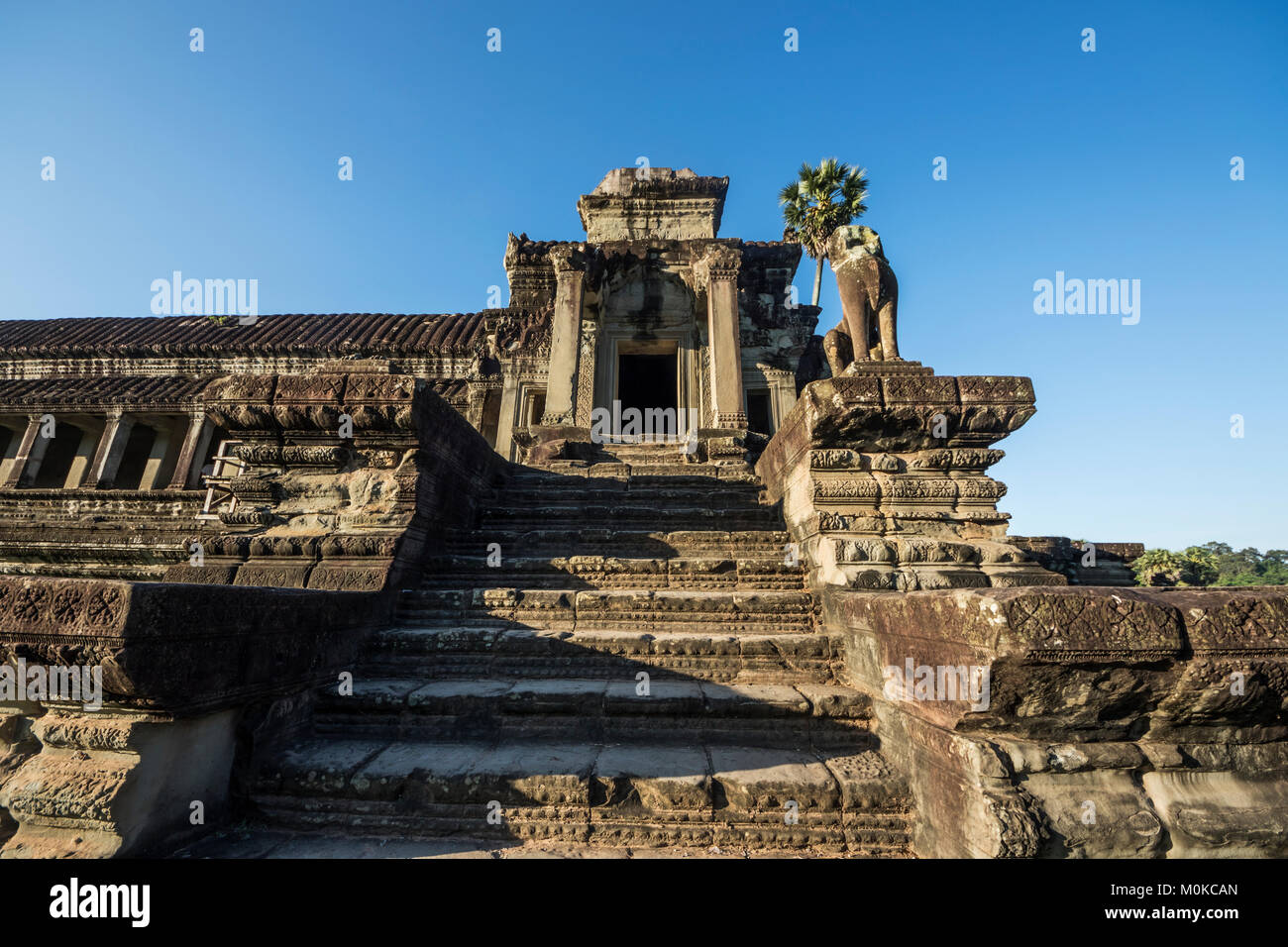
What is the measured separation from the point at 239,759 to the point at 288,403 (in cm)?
285

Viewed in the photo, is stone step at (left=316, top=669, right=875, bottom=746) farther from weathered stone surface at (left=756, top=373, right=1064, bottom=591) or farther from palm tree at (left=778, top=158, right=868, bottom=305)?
palm tree at (left=778, top=158, right=868, bottom=305)

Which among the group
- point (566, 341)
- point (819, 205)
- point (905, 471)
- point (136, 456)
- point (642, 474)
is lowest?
point (905, 471)

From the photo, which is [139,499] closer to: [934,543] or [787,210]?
[934,543]

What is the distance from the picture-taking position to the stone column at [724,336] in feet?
33.7

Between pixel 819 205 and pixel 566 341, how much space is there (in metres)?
17.5

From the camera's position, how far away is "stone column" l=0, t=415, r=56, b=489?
655 inches

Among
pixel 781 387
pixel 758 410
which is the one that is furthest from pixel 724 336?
pixel 758 410

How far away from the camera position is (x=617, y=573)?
4508mm

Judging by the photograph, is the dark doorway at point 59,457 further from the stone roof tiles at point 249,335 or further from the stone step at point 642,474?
the stone step at point 642,474

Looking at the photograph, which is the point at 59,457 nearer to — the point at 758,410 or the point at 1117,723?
the point at 758,410

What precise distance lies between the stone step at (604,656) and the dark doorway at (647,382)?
13.9 meters

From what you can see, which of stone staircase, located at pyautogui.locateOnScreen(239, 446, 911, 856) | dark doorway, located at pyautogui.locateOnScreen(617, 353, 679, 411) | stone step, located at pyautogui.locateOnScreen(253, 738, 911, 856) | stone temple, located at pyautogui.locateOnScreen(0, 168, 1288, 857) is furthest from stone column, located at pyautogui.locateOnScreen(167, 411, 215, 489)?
stone step, located at pyautogui.locateOnScreen(253, 738, 911, 856)
